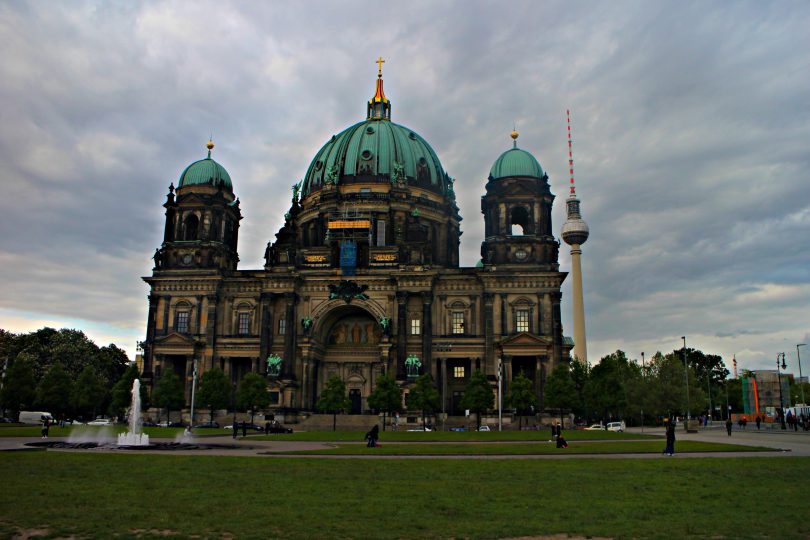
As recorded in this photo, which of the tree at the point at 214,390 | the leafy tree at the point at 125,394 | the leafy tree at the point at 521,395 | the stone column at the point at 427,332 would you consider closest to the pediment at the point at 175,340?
the leafy tree at the point at 125,394

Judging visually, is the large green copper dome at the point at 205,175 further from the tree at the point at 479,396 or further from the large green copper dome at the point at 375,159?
the tree at the point at 479,396

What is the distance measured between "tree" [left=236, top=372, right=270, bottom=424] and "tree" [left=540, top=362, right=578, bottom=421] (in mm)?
28680

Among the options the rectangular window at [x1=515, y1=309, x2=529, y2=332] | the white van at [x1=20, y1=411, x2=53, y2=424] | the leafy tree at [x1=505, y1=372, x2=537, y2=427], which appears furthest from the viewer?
the white van at [x1=20, y1=411, x2=53, y2=424]

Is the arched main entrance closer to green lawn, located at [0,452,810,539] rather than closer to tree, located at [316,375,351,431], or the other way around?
tree, located at [316,375,351,431]

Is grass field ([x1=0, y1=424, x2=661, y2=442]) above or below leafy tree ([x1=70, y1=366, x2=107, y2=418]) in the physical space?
below

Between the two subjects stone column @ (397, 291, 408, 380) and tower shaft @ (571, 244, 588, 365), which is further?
→ tower shaft @ (571, 244, 588, 365)

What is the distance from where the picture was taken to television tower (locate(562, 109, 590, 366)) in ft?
415

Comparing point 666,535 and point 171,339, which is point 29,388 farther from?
point 666,535

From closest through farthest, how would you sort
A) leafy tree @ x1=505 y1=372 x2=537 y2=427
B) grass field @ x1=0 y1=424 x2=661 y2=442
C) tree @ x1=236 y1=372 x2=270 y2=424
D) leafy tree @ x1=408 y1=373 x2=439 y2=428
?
grass field @ x1=0 y1=424 x2=661 y2=442 → leafy tree @ x1=505 y1=372 x2=537 y2=427 → leafy tree @ x1=408 y1=373 x2=439 y2=428 → tree @ x1=236 y1=372 x2=270 y2=424

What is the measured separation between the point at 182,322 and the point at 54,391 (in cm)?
1655

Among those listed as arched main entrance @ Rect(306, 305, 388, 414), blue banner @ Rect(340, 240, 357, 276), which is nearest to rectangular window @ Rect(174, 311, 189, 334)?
arched main entrance @ Rect(306, 305, 388, 414)

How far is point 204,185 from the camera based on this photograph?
3420 inches

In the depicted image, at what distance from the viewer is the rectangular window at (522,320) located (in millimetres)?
77812

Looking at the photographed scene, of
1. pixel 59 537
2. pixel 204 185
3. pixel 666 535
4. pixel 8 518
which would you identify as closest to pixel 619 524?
pixel 666 535
